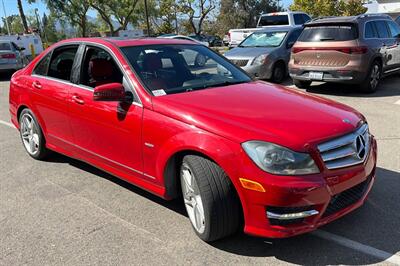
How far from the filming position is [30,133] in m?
5.54

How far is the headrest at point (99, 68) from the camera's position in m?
4.29

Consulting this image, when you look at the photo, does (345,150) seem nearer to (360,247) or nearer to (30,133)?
(360,247)

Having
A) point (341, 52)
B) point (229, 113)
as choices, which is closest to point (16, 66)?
point (341, 52)

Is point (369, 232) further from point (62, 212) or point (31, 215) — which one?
point (31, 215)

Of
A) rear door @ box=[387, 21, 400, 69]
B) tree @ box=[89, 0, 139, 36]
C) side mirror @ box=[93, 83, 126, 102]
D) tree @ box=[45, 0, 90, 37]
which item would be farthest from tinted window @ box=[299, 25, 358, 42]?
tree @ box=[89, 0, 139, 36]

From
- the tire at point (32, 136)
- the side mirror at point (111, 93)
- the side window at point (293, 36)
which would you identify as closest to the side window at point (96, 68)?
the side mirror at point (111, 93)

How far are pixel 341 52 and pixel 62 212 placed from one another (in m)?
6.89

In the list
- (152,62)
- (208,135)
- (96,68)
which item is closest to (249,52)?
(96,68)

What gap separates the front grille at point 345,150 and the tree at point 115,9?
49.4 meters

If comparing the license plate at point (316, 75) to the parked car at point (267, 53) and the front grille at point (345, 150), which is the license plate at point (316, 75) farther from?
the front grille at point (345, 150)

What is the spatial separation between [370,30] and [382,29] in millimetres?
692

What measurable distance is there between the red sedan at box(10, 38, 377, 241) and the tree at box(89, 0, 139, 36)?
47.6 metres

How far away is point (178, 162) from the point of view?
3.51 meters

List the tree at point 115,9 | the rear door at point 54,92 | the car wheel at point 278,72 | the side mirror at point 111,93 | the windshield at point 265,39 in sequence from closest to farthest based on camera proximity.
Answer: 1. the side mirror at point 111,93
2. the rear door at point 54,92
3. the car wheel at point 278,72
4. the windshield at point 265,39
5. the tree at point 115,9
